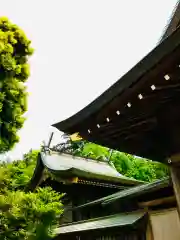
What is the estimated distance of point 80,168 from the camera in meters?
15.8

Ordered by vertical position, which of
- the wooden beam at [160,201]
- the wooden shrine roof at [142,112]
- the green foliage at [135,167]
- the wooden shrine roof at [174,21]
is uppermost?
the green foliage at [135,167]

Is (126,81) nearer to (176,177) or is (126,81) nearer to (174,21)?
(176,177)

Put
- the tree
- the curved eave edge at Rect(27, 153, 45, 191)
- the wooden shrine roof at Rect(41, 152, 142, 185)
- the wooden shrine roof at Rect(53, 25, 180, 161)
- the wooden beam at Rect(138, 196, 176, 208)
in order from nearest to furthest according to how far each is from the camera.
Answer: the wooden shrine roof at Rect(53, 25, 180, 161)
the wooden beam at Rect(138, 196, 176, 208)
the tree
the wooden shrine roof at Rect(41, 152, 142, 185)
the curved eave edge at Rect(27, 153, 45, 191)

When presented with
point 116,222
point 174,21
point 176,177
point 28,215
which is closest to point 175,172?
point 176,177

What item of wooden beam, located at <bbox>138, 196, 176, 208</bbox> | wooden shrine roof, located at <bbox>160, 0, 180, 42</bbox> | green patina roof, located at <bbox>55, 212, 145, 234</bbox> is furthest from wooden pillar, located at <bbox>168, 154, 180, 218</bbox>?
green patina roof, located at <bbox>55, 212, 145, 234</bbox>

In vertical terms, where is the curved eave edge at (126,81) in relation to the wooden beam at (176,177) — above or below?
above

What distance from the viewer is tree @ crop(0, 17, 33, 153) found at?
8938mm

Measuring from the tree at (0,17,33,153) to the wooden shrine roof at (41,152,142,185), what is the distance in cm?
353

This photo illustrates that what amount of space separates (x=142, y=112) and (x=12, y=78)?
22.1 feet

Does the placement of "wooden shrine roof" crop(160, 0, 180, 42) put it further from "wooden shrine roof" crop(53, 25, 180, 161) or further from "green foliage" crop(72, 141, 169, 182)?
"green foliage" crop(72, 141, 169, 182)

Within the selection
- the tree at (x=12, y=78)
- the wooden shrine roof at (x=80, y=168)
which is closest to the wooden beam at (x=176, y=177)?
the tree at (x=12, y=78)

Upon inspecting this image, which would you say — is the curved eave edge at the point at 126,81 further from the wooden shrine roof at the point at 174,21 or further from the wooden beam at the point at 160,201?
the wooden beam at the point at 160,201

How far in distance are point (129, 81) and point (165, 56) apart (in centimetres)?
43

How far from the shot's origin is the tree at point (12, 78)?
894 centimetres
